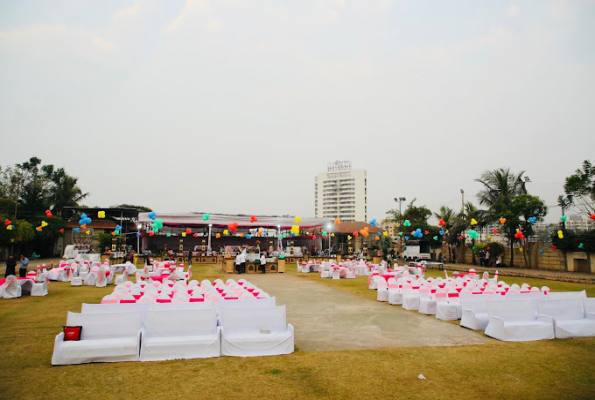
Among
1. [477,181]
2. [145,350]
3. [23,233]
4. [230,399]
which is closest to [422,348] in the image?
[230,399]

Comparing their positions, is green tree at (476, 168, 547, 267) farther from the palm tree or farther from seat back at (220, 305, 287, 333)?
seat back at (220, 305, 287, 333)

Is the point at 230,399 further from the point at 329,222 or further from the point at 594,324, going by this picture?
the point at 329,222

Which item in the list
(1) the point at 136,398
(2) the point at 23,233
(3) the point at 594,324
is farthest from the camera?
(2) the point at 23,233

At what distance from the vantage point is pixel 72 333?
618cm

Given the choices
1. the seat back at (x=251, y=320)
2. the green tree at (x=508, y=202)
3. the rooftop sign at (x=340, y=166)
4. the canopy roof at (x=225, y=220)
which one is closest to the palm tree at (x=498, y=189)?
the green tree at (x=508, y=202)

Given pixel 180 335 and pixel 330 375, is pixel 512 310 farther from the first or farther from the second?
pixel 180 335

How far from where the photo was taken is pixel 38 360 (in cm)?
615

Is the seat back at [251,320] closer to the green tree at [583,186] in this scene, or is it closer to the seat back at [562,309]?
the seat back at [562,309]

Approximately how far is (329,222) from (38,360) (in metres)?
31.4

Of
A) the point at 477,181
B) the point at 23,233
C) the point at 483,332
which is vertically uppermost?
the point at 477,181

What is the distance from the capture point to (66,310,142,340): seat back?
20.8 feet

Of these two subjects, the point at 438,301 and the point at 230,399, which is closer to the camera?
the point at 230,399

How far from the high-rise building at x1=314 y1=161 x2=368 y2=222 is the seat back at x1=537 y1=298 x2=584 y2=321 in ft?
383

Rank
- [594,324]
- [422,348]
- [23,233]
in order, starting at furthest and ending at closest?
[23,233] < [594,324] < [422,348]
